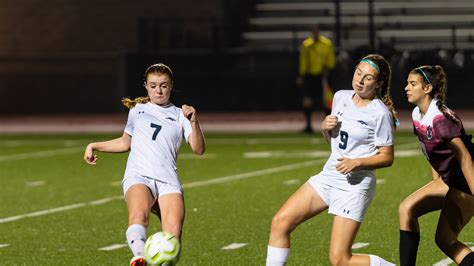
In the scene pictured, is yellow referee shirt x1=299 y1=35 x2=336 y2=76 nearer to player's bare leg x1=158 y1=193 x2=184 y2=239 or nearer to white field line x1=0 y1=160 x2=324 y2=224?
white field line x1=0 y1=160 x2=324 y2=224

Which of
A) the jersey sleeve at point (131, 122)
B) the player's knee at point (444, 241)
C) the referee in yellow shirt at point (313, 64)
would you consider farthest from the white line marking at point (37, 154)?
the player's knee at point (444, 241)

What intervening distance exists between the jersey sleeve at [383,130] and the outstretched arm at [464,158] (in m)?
0.40

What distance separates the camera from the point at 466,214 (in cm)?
984

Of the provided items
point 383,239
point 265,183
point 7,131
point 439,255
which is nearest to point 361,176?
point 439,255

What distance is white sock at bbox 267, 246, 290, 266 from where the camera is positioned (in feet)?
31.6

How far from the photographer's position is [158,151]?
1008cm

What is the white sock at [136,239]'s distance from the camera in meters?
9.53

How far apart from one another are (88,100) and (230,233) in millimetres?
24256

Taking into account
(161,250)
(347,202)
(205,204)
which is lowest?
(205,204)

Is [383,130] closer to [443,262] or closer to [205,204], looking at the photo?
[443,262]

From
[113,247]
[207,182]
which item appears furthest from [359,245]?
[207,182]

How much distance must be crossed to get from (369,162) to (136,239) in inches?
63.3

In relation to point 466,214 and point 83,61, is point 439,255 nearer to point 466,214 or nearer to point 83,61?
point 466,214

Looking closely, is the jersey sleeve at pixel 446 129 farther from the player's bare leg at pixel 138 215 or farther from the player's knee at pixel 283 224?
the player's bare leg at pixel 138 215
